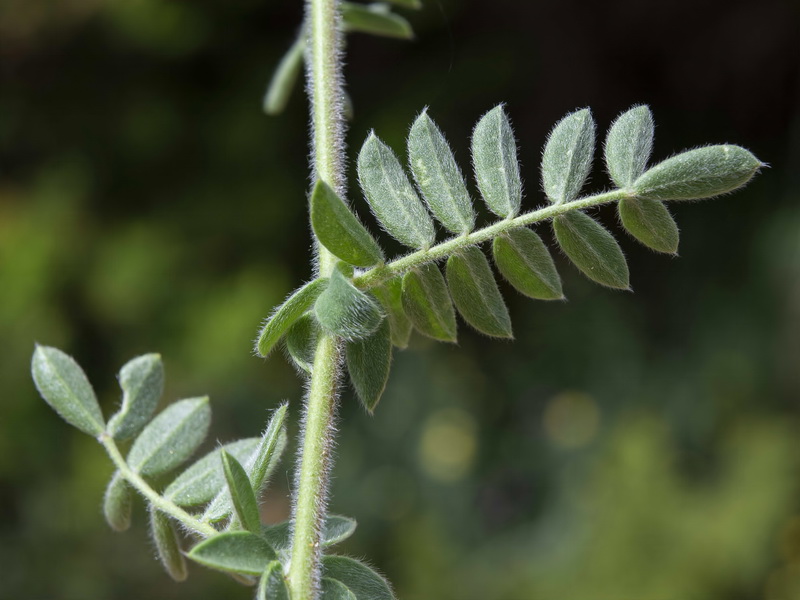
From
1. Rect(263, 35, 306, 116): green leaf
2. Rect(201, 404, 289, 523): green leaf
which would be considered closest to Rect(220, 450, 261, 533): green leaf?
Rect(201, 404, 289, 523): green leaf

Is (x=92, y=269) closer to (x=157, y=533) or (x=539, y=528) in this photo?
(x=539, y=528)

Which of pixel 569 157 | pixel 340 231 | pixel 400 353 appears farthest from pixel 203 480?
pixel 400 353

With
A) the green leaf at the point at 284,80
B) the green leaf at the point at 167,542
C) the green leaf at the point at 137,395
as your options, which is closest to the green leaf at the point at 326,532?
the green leaf at the point at 167,542

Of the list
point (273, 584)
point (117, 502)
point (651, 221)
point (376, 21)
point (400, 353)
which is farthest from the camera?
point (400, 353)

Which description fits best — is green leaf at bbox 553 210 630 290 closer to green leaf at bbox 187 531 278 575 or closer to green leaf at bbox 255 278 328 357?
green leaf at bbox 255 278 328 357

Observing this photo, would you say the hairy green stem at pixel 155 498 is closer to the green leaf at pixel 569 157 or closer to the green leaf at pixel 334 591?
the green leaf at pixel 334 591

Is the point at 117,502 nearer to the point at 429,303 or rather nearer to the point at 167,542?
the point at 167,542
